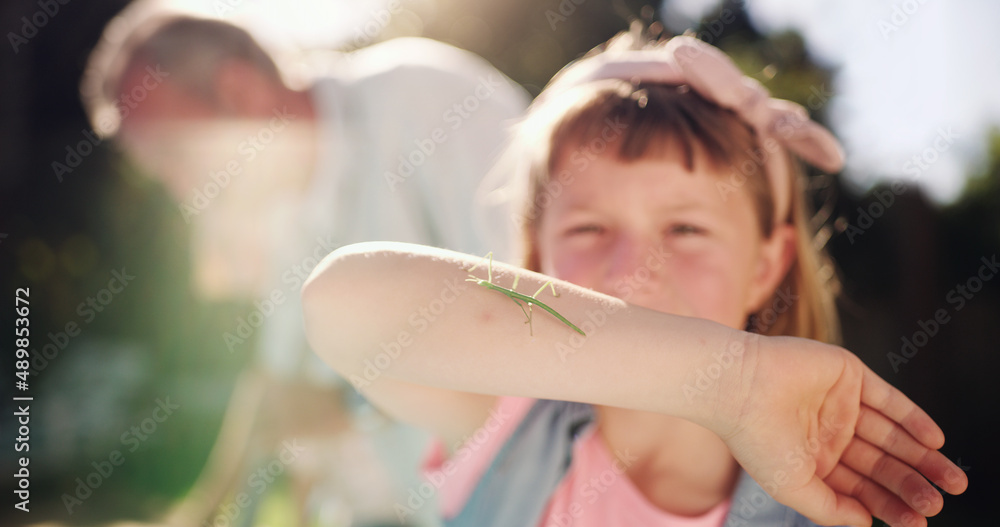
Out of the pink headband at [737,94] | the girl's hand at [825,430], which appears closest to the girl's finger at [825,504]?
the girl's hand at [825,430]

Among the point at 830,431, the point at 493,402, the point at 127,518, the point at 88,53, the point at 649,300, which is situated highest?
the point at 830,431

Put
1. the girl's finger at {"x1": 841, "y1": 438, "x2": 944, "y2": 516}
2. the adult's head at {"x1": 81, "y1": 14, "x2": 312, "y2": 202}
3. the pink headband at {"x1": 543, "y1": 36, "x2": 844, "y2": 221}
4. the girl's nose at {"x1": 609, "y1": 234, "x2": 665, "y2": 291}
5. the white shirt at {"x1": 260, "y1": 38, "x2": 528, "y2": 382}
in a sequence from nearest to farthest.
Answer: the girl's finger at {"x1": 841, "y1": 438, "x2": 944, "y2": 516} → the girl's nose at {"x1": 609, "y1": 234, "x2": 665, "y2": 291} → the pink headband at {"x1": 543, "y1": 36, "x2": 844, "y2": 221} → the white shirt at {"x1": 260, "y1": 38, "x2": 528, "y2": 382} → the adult's head at {"x1": 81, "y1": 14, "x2": 312, "y2": 202}

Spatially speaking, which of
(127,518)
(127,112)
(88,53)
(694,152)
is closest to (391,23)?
(88,53)

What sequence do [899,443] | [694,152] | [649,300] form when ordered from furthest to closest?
[694,152] < [649,300] < [899,443]

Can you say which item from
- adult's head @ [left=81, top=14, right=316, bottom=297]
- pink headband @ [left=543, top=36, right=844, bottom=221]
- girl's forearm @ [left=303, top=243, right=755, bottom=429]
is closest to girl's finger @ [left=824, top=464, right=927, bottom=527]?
girl's forearm @ [left=303, top=243, right=755, bottom=429]

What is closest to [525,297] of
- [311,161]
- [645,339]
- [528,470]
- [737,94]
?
[645,339]

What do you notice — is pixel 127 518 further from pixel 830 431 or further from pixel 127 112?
pixel 830 431

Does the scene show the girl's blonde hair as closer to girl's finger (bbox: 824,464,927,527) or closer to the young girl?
the young girl
